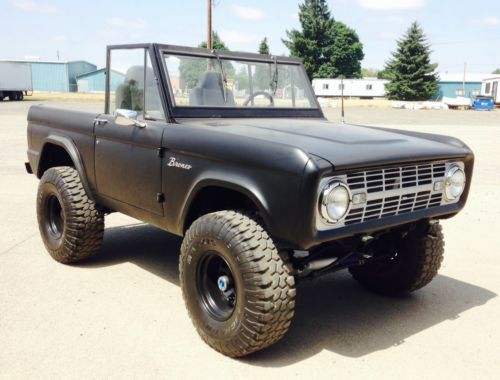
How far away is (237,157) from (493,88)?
55227mm

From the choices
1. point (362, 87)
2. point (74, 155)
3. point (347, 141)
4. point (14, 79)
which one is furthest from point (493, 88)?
point (347, 141)

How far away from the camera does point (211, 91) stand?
4.37 metres

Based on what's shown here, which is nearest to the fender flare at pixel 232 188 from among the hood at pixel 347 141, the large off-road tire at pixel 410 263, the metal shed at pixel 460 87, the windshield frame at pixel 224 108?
the hood at pixel 347 141

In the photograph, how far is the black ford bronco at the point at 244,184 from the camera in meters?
3.03

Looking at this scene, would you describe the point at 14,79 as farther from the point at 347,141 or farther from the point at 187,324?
the point at 347,141

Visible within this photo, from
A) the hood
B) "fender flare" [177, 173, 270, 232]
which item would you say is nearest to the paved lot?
"fender flare" [177, 173, 270, 232]

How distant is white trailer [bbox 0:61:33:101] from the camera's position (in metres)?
40.2

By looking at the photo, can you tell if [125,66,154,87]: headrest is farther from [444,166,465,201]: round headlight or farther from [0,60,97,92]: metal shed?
[0,60,97,92]: metal shed

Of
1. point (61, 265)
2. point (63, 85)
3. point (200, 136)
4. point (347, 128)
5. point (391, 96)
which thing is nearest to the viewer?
point (200, 136)

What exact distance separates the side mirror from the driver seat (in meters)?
0.50

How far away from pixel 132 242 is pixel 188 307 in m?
2.34

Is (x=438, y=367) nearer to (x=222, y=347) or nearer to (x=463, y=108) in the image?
(x=222, y=347)

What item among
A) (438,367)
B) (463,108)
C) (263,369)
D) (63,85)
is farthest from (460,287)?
(63,85)

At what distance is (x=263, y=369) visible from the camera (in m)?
3.20
